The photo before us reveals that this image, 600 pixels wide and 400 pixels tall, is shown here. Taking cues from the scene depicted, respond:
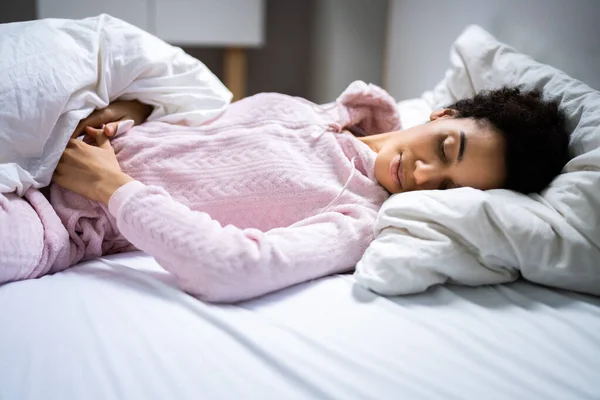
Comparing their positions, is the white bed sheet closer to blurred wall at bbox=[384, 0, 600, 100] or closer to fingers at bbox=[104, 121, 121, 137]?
fingers at bbox=[104, 121, 121, 137]

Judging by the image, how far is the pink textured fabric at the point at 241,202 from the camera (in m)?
0.71

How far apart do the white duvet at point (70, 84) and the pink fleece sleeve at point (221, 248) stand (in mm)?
183

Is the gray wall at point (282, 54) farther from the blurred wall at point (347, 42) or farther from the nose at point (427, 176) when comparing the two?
the nose at point (427, 176)

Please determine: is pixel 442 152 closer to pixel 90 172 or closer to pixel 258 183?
pixel 258 183

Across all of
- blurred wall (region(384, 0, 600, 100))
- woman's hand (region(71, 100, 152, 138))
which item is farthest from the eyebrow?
woman's hand (region(71, 100, 152, 138))

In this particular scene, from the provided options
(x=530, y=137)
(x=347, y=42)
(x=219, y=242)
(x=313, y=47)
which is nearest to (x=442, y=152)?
(x=530, y=137)

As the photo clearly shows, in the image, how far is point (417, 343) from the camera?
0.61 meters

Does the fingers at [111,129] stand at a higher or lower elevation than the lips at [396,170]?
higher

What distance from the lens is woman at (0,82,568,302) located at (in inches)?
28.5

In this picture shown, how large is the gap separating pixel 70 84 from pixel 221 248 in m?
0.41

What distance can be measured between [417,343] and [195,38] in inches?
76.1

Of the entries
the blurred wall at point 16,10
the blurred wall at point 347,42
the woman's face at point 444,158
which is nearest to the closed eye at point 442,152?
the woman's face at point 444,158

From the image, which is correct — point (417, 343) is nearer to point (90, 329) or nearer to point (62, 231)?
point (90, 329)

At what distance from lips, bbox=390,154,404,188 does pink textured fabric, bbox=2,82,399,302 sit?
4cm
